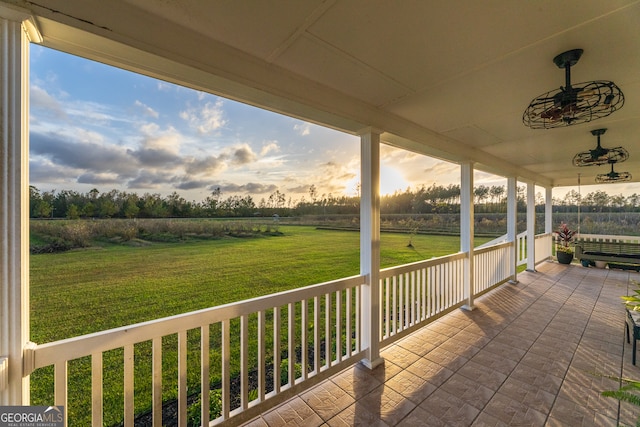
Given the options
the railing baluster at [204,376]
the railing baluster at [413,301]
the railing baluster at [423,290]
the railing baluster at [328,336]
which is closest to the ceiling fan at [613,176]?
the railing baluster at [423,290]

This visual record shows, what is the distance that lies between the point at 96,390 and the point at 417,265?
287 cm

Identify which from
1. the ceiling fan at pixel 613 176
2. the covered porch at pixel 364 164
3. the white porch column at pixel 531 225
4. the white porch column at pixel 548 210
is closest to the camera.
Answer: the covered porch at pixel 364 164

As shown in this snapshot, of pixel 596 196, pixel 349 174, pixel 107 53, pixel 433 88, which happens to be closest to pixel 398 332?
pixel 349 174

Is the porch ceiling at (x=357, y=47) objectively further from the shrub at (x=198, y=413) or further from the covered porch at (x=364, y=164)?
the shrub at (x=198, y=413)

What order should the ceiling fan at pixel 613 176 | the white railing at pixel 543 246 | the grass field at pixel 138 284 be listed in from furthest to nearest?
1. the white railing at pixel 543 246
2. the ceiling fan at pixel 613 176
3. the grass field at pixel 138 284

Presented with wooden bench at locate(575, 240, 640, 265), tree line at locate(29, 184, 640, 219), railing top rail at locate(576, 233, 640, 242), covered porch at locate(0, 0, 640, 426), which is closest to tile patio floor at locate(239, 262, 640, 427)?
covered porch at locate(0, 0, 640, 426)

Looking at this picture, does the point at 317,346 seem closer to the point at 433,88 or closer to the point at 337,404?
the point at 337,404

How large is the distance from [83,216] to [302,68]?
1.68m

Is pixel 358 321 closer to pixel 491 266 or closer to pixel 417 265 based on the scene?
pixel 417 265

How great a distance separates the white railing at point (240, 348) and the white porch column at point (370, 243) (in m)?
0.08

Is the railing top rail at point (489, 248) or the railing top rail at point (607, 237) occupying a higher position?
the railing top rail at point (489, 248)

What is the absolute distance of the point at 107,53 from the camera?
1304 mm

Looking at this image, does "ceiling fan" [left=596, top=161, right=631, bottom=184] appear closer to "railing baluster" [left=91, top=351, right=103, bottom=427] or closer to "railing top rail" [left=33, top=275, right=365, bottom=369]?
"railing top rail" [left=33, top=275, right=365, bottom=369]

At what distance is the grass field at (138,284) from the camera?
153cm
